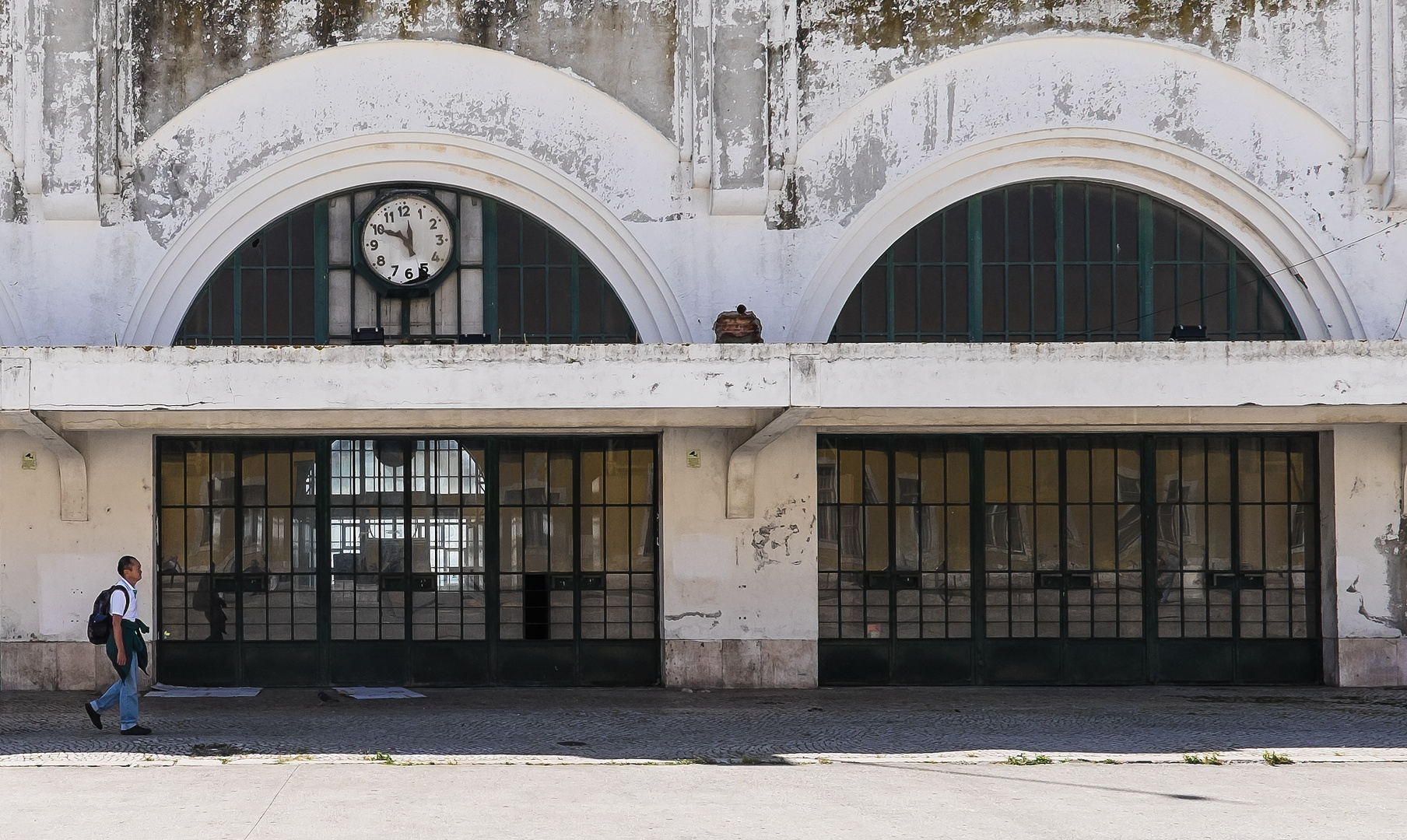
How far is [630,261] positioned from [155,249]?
4877mm

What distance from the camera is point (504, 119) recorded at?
49.4 feet

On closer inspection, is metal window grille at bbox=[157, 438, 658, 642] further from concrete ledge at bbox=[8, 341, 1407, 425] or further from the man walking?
the man walking

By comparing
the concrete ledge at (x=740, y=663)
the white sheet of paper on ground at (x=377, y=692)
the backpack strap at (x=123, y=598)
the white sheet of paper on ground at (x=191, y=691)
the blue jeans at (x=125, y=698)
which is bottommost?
the white sheet of paper on ground at (x=377, y=692)

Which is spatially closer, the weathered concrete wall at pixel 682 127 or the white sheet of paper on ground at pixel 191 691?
the white sheet of paper on ground at pixel 191 691

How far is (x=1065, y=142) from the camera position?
15.4 metres

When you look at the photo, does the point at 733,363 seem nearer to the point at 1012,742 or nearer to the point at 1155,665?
the point at 1012,742

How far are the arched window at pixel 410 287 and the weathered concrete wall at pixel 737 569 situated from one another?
1.77 meters

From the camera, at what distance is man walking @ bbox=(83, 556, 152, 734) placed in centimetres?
1187

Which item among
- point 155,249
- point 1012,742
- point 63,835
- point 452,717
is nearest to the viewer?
point 63,835

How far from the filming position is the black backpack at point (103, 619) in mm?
11891

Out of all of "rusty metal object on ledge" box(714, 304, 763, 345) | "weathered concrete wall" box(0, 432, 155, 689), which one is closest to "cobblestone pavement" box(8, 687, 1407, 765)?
"weathered concrete wall" box(0, 432, 155, 689)

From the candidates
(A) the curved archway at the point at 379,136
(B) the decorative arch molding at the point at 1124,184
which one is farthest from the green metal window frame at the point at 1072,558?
(A) the curved archway at the point at 379,136

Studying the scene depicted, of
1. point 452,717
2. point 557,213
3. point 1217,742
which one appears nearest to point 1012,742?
point 1217,742

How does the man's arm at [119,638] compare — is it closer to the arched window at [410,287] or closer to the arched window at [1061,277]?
the arched window at [410,287]
